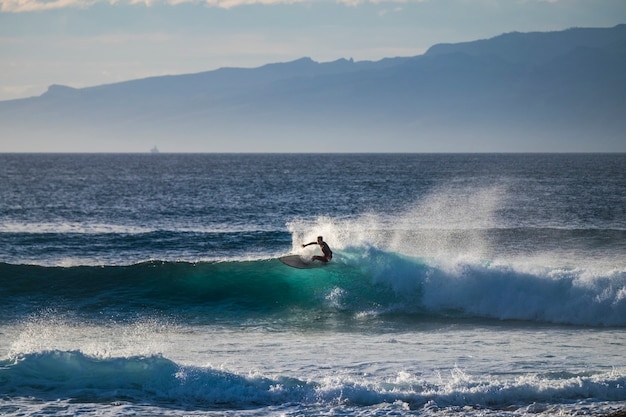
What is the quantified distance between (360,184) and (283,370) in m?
67.8

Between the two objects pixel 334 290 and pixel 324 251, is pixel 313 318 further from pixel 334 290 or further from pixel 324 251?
pixel 324 251

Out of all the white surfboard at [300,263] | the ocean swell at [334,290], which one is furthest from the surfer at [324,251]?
the ocean swell at [334,290]

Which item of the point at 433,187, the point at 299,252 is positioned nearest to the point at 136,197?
the point at 433,187

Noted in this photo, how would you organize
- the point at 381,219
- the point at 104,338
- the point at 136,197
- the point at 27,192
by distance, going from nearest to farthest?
the point at 104,338, the point at 381,219, the point at 136,197, the point at 27,192

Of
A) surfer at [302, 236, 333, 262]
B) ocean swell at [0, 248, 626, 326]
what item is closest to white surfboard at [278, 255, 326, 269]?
ocean swell at [0, 248, 626, 326]

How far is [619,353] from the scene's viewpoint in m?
19.2

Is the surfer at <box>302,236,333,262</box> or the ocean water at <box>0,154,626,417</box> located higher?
the surfer at <box>302,236,333,262</box>

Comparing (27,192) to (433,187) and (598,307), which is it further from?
(598,307)

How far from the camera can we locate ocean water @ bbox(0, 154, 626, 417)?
1633 centimetres

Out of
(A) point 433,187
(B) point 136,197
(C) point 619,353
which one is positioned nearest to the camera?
(C) point 619,353

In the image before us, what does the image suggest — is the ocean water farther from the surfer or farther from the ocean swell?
the surfer

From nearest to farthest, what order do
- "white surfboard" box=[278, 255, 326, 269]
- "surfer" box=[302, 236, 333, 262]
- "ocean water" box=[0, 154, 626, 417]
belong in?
"ocean water" box=[0, 154, 626, 417] < "surfer" box=[302, 236, 333, 262] < "white surfboard" box=[278, 255, 326, 269]

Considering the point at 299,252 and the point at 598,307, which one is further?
the point at 299,252

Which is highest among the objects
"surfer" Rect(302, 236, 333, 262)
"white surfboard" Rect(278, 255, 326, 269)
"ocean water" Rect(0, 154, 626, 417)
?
"surfer" Rect(302, 236, 333, 262)
